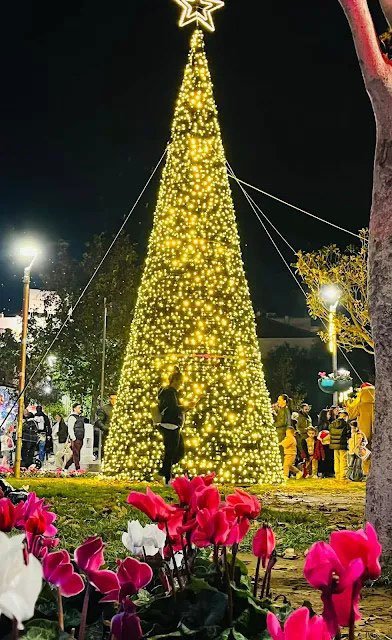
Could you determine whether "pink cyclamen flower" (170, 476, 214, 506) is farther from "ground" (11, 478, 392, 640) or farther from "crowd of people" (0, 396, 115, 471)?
"crowd of people" (0, 396, 115, 471)

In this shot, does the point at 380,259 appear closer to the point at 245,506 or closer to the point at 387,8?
the point at 387,8

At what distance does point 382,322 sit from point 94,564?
4412 mm

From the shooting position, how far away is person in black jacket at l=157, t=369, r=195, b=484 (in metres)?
13.6

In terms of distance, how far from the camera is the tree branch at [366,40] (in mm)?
6316

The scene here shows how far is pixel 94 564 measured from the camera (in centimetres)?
186

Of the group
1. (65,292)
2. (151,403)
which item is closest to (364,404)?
(151,403)

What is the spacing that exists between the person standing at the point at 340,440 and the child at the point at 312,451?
1.73 meters

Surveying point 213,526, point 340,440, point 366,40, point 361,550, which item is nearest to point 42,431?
point 340,440

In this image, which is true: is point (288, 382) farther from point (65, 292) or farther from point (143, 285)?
point (143, 285)

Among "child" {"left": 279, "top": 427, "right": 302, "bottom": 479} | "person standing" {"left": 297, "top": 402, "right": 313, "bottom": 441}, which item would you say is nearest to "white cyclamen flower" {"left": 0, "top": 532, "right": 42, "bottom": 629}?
"child" {"left": 279, "top": 427, "right": 302, "bottom": 479}

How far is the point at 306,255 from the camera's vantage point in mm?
29797

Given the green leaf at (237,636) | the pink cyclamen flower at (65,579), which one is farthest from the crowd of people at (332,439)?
the pink cyclamen flower at (65,579)

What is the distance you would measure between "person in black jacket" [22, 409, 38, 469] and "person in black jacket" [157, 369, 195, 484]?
7159 mm

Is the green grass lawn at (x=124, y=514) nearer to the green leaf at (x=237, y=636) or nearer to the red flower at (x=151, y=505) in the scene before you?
the red flower at (x=151, y=505)
